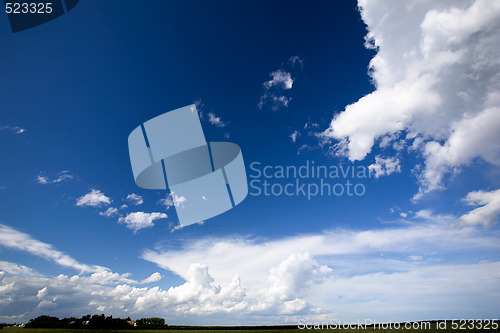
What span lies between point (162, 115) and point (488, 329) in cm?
4777

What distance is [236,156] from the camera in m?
35.7

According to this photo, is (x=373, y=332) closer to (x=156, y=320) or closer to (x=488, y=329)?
(x=488, y=329)

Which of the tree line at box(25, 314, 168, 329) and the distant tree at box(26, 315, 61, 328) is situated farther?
the distant tree at box(26, 315, 61, 328)

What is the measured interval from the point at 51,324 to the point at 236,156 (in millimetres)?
84181

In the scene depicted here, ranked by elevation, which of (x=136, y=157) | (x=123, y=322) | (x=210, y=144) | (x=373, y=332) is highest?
(x=210, y=144)

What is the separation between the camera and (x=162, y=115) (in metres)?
31.0

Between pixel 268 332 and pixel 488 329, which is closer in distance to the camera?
pixel 488 329

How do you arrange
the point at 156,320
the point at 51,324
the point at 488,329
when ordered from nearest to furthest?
1. the point at 488,329
2. the point at 51,324
3. the point at 156,320

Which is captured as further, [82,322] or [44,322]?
[44,322]

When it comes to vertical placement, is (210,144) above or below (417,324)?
above

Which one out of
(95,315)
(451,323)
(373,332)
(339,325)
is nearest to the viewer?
(373,332)

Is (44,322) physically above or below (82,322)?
below

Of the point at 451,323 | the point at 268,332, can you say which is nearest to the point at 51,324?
the point at 268,332

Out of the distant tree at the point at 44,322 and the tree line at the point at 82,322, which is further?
the distant tree at the point at 44,322
